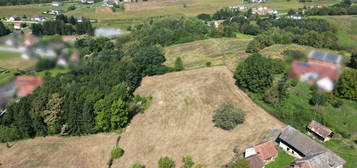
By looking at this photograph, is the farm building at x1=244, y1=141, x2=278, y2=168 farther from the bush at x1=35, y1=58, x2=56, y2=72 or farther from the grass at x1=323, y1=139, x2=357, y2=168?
the bush at x1=35, y1=58, x2=56, y2=72

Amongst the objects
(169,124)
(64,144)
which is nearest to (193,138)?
(169,124)

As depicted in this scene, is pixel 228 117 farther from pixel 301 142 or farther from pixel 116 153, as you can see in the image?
pixel 116 153

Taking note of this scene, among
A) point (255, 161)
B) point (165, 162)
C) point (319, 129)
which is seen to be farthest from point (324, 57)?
point (165, 162)

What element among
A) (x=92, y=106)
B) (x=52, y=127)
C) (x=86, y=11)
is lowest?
(x=52, y=127)

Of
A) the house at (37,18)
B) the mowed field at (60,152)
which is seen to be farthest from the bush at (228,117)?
the house at (37,18)

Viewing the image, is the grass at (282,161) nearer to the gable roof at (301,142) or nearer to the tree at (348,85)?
the gable roof at (301,142)

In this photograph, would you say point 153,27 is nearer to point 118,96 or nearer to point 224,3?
point 118,96

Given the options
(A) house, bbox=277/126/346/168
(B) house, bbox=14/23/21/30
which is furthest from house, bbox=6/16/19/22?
(A) house, bbox=277/126/346/168
